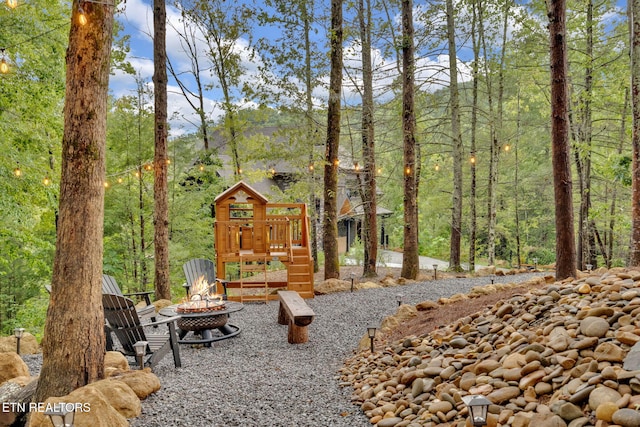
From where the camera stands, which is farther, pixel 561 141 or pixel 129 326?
pixel 561 141

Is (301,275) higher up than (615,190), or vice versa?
(615,190)

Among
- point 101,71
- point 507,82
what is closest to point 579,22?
point 507,82

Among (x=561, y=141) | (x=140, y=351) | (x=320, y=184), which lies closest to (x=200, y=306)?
(x=140, y=351)

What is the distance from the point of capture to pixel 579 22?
9.97 metres

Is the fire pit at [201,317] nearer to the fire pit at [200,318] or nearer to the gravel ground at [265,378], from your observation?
the fire pit at [200,318]

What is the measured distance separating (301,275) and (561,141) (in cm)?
518

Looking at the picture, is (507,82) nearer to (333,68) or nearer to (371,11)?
(371,11)

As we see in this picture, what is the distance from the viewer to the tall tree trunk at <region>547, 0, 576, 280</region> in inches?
192

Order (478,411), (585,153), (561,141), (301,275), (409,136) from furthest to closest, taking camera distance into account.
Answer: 1. (585,153)
2. (409,136)
3. (301,275)
4. (561,141)
5. (478,411)

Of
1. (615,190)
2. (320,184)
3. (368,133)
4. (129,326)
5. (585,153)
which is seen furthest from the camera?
(320,184)

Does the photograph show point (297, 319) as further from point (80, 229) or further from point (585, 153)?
point (585, 153)

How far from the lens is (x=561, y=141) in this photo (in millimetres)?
4891

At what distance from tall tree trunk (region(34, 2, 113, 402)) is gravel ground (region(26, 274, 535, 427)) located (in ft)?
2.14

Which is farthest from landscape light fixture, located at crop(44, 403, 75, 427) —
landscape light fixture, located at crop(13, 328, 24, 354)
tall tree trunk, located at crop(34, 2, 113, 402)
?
landscape light fixture, located at crop(13, 328, 24, 354)
